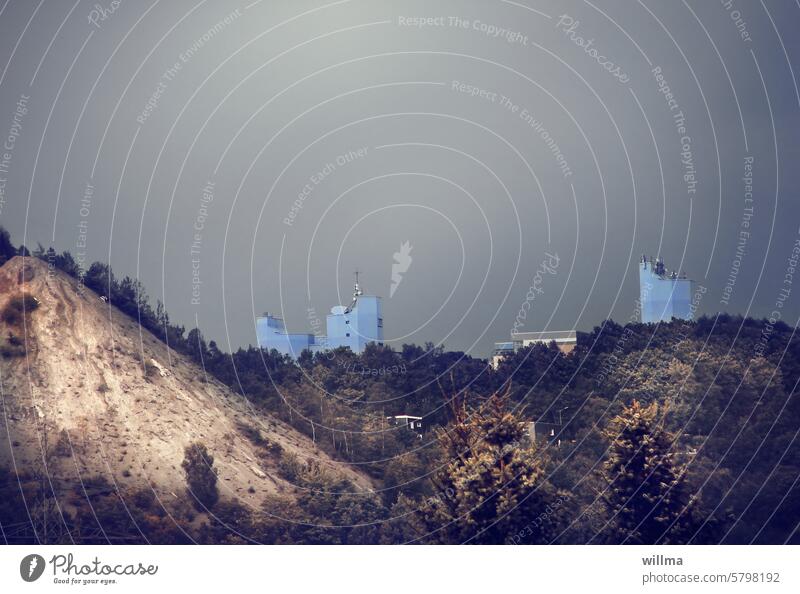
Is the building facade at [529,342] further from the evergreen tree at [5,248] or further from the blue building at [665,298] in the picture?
the evergreen tree at [5,248]

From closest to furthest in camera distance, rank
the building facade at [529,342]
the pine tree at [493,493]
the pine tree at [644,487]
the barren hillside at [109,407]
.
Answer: the pine tree at [493,493]
the pine tree at [644,487]
the barren hillside at [109,407]
the building facade at [529,342]

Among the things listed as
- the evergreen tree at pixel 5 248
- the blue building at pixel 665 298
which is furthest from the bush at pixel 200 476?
the blue building at pixel 665 298

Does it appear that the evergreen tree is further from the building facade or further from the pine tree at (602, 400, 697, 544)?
the pine tree at (602, 400, 697, 544)

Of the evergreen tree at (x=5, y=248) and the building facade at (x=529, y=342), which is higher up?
the evergreen tree at (x=5, y=248)

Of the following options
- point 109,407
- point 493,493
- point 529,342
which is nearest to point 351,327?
point 529,342

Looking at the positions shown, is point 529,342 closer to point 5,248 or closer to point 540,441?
point 540,441

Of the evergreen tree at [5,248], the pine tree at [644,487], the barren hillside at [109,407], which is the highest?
the evergreen tree at [5,248]

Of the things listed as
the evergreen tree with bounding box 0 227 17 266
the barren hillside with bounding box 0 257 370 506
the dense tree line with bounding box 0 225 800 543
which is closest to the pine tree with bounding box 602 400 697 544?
the dense tree line with bounding box 0 225 800 543
